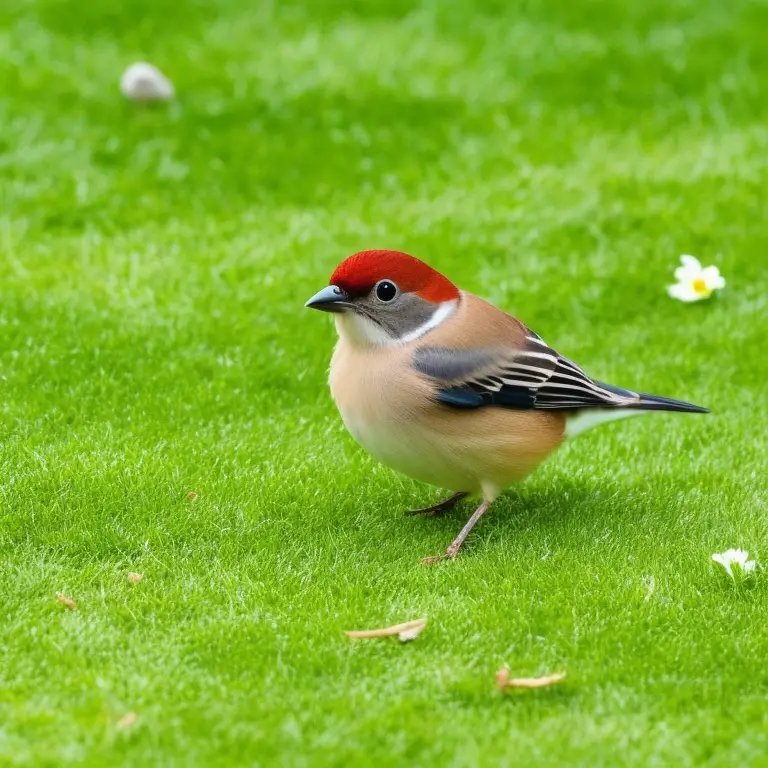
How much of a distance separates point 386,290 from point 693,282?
10.8 ft

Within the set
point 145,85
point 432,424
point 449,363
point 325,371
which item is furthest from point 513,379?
point 145,85

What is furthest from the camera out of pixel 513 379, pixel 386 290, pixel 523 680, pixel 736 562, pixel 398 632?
pixel 513 379

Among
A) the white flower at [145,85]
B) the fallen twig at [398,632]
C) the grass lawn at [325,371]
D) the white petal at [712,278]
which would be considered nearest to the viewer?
the grass lawn at [325,371]

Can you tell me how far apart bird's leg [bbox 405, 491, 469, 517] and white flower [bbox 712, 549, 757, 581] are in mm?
1338

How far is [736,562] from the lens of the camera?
203 inches

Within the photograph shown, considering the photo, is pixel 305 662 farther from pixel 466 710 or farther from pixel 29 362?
pixel 29 362

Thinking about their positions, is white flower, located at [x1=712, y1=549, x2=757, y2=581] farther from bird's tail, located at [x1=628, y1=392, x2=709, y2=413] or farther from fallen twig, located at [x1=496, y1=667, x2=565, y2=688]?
fallen twig, located at [x1=496, y1=667, x2=565, y2=688]

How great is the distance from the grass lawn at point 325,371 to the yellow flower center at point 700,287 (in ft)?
0.57

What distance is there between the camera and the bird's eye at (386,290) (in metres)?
5.59

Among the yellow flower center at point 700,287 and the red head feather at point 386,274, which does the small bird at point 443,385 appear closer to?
the red head feather at point 386,274

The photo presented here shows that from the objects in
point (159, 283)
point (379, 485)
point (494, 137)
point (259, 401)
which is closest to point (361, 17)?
point (494, 137)

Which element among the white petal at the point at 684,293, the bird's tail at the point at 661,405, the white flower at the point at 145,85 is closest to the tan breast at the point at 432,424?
the bird's tail at the point at 661,405

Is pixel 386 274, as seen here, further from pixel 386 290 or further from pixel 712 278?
pixel 712 278

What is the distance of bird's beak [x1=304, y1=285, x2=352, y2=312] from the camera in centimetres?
548
